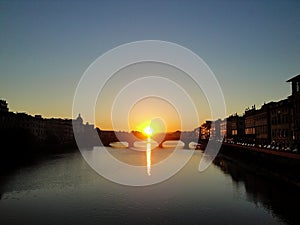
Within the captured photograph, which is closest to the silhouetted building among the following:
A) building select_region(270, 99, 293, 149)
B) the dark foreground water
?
the dark foreground water

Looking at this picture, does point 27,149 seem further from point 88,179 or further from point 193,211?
point 193,211

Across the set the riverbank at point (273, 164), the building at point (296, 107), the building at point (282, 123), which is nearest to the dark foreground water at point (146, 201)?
the riverbank at point (273, 164)

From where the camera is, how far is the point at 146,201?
3253 cm

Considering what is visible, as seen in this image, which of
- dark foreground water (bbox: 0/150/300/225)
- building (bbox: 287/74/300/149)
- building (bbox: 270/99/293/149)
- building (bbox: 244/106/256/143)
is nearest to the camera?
dark foreground water (bbox: 0/150/300/225)

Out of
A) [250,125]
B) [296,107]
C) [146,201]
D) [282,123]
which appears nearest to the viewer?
[146,201]

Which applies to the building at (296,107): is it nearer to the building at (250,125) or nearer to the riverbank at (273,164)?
the riverbank at (273,164)

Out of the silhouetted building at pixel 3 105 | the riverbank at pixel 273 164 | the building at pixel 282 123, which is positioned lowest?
the riverbank at pixel 273 164

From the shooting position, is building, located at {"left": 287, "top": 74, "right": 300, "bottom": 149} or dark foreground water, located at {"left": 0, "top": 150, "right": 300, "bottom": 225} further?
building, located at {"left": 287, "top": 74, "right": 300, "bottom": 149}

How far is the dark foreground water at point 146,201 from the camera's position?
26.2 m

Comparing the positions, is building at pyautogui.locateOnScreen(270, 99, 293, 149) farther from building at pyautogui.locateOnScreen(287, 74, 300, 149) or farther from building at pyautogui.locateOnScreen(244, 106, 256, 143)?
building at pyautogui.locateOnScreen(244, 106, 256, 143)

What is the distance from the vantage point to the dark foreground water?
26156 mm

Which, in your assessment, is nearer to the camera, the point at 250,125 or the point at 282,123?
the point at 282,123

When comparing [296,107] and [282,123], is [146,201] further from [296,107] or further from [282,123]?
[282,123]

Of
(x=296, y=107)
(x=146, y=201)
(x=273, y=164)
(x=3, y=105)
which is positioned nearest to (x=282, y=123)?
(x=296, y=107)
